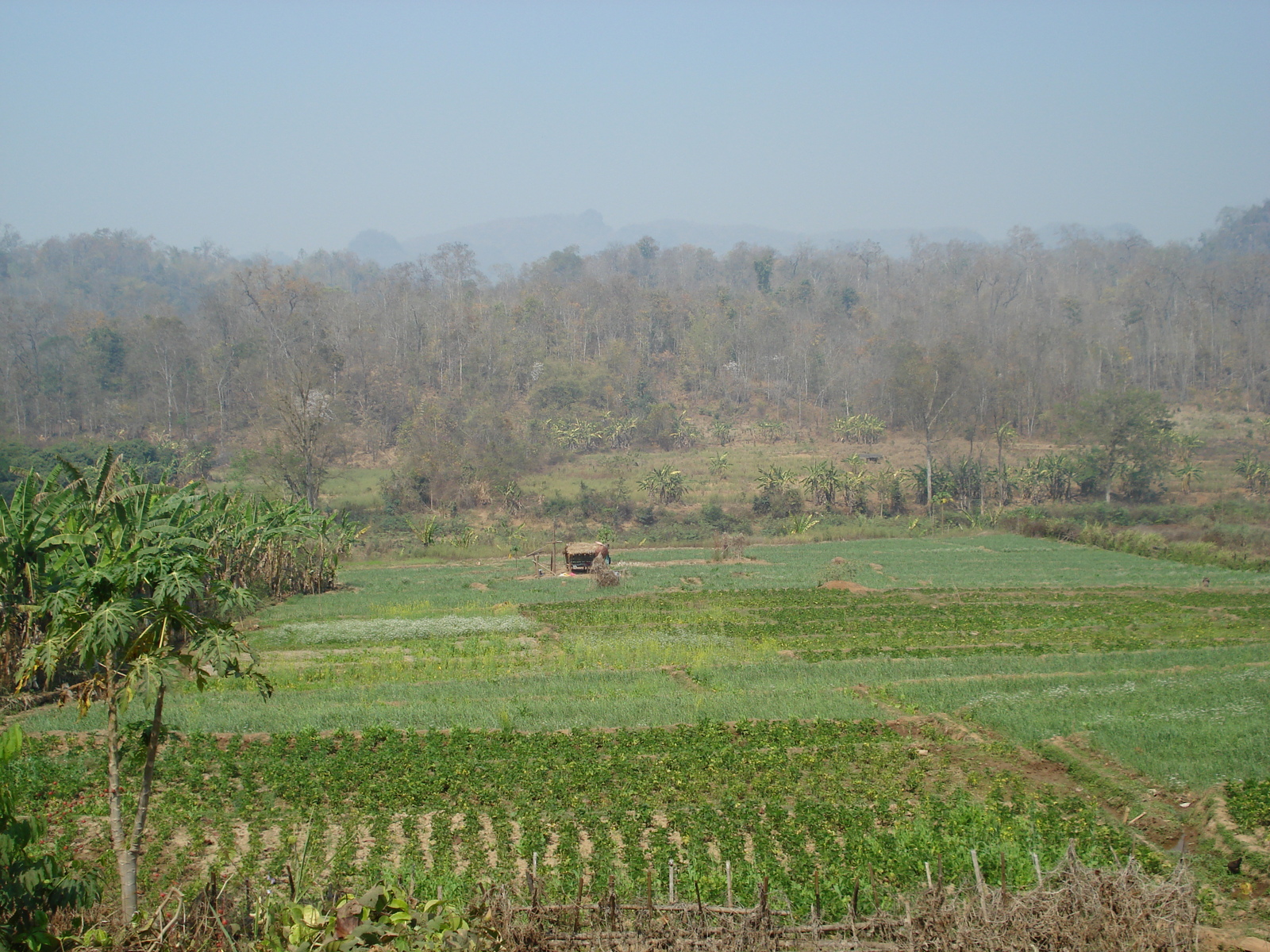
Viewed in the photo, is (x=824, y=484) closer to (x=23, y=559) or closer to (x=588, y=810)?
(x=23, y=559)

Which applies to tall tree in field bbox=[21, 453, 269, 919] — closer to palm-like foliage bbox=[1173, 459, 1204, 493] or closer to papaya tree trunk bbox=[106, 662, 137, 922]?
papaya tree trunk bbox=[106, 662, 137, 922]

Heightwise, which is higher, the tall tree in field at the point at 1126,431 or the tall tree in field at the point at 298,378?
the tall tree in field at the point at 298,378

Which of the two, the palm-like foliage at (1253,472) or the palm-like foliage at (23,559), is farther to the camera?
the palm-like foliage at (1253,472)

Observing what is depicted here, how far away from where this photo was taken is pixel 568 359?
89188 mm

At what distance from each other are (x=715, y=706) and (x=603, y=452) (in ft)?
191

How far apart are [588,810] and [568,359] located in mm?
79255

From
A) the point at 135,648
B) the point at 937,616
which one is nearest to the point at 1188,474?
the point at 937,616

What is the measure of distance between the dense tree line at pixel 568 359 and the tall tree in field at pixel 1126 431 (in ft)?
33.4

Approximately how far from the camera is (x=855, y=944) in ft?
26.1

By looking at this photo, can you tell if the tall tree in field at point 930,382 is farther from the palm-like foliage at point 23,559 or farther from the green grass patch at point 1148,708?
the palm-like foliage at point 23,559

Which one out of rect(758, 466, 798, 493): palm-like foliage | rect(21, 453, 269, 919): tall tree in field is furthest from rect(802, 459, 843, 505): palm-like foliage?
rect(21, 453, 269, 919): tall tree in field

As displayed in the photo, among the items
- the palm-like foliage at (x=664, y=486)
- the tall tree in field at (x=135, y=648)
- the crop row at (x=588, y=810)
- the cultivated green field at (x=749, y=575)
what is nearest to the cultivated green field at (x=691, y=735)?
the crop row at (x=588, y=810)

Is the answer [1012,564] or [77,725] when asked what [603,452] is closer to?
[1012,564]

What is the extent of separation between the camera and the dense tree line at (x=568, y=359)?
71.2m
